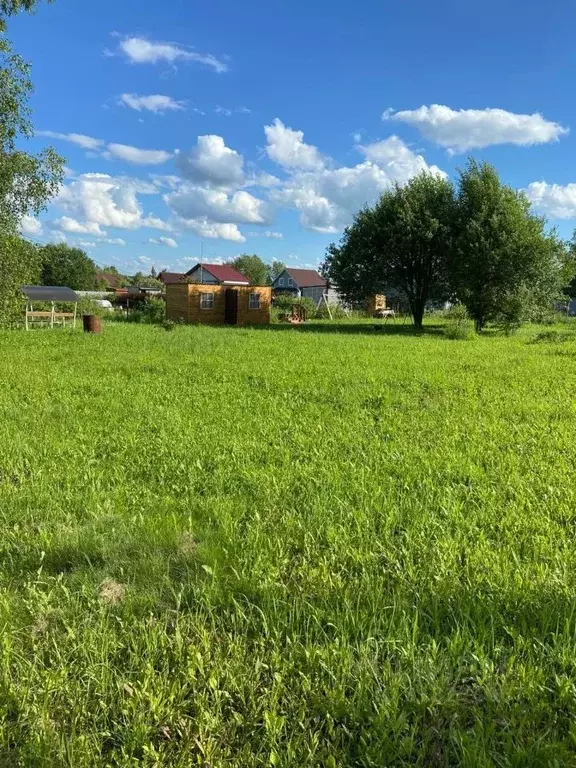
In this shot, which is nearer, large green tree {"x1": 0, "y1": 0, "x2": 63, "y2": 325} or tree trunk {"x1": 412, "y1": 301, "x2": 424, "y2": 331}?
large green tree {"x1": 0, "y1": 0, "x2": 63, "y2": 325}

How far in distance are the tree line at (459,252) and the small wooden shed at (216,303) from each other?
5829mm

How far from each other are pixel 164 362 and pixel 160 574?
859 cm

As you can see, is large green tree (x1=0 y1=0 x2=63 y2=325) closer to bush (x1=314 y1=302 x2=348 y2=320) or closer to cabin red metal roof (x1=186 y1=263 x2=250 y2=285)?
bush (x1=314 y1=302 x2=348 y2=320)

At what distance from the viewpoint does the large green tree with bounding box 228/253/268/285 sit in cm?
9275

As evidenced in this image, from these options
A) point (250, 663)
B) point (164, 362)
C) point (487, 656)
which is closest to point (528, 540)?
point (487, 656)

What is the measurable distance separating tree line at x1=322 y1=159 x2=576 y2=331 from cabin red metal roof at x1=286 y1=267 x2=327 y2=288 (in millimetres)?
44831

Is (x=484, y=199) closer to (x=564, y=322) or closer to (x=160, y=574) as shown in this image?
(x=564, y=322)

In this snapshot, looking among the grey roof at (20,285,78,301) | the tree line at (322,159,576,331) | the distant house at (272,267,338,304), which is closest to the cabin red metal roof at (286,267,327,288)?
the distant house at (272,267,338,304)

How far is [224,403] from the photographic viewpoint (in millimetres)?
6680

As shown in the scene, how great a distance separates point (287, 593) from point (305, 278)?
72.5m

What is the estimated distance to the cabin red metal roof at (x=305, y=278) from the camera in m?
71.5

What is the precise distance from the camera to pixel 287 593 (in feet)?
7.83

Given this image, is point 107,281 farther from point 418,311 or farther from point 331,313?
point 418,311

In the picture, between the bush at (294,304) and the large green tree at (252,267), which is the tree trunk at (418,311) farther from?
the large green tree at (252,267)
